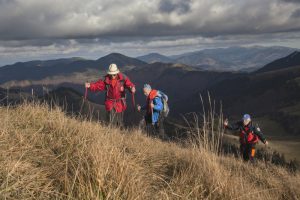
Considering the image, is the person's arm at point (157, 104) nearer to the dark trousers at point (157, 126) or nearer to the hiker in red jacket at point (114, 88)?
the dark trousers at point (157, 126)

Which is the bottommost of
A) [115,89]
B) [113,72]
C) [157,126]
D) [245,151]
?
[245,151]

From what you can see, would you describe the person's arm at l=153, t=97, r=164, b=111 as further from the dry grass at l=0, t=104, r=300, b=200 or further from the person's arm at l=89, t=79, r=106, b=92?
the dry grass at l=0, t=104, r=300, b=200

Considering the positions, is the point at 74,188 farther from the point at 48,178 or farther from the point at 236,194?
the point at 236,194

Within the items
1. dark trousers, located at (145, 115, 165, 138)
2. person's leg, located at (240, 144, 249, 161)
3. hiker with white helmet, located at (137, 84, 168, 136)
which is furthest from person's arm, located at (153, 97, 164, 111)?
person's leg, located at (240, 144, 249, 161)

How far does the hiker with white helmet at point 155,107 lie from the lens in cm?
1384

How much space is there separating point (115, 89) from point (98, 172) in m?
9.28

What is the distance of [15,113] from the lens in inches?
332

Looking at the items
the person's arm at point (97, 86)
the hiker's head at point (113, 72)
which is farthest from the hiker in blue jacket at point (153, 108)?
the person's arm at point (97, 86)

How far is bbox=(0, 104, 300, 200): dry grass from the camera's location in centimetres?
394

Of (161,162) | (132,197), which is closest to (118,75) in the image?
(161,162)

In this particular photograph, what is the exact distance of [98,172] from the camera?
409 centimetres

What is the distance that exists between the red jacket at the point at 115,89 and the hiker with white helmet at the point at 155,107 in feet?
2.42

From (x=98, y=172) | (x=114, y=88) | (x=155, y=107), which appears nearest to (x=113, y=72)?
(x=114, y=88)

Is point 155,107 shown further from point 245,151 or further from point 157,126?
point 245,151
